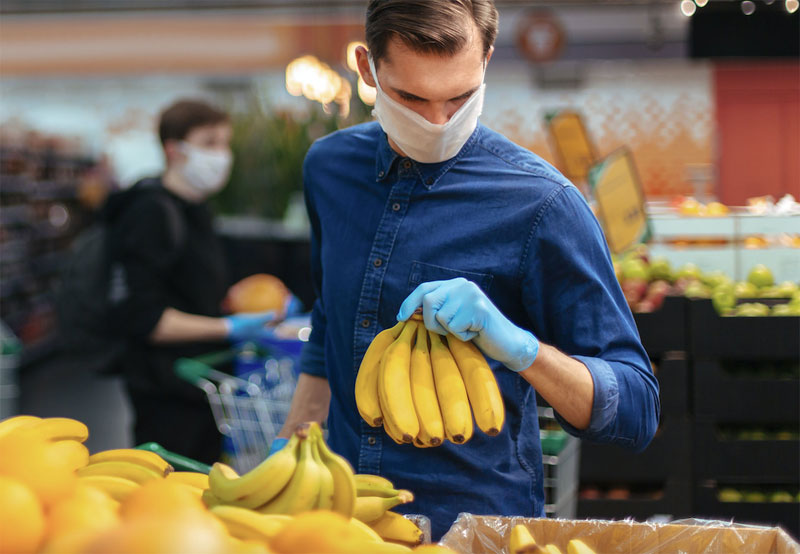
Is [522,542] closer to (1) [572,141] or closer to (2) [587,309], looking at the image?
(2) [587,309]

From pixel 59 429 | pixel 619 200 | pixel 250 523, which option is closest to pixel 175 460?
pixel 59 429

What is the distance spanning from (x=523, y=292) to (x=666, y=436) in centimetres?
202

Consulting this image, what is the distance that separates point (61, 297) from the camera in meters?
4.14

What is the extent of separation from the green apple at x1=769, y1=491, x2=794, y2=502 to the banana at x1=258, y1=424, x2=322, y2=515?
9.25 ft

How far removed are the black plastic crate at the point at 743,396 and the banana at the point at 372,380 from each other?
2233 millimetres

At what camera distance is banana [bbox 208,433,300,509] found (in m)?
1.11

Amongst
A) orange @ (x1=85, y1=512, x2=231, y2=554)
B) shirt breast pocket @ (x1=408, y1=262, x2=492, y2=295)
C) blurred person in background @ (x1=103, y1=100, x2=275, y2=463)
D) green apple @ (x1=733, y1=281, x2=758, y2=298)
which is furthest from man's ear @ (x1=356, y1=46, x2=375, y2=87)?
green apple @ (x1=733, y1=281, x2=758, y2=298)

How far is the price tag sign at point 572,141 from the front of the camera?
11.8 feet

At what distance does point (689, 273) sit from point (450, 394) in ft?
8.29

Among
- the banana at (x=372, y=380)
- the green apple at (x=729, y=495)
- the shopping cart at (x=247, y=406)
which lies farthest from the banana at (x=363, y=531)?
the green apple at (x=729, y=495)

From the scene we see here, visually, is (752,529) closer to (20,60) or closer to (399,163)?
(399,163)

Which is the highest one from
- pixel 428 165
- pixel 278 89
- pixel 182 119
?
pixel 278 89

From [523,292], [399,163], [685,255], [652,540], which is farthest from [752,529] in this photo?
[685,255]

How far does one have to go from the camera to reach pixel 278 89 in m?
12.1
